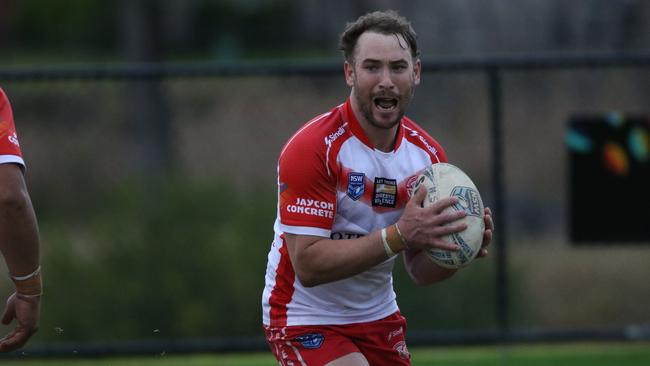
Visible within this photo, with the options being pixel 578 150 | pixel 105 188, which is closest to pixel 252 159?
pixel 105 188

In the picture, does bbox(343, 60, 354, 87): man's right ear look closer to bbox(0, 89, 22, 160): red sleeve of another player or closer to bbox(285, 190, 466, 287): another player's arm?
bbox(285, 190, 466, 287): another player's arm

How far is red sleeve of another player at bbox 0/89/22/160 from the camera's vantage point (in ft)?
14.1

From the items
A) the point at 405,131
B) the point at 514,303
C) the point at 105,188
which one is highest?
the point at 405,131

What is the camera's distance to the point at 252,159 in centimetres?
1071

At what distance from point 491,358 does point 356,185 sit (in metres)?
4.10

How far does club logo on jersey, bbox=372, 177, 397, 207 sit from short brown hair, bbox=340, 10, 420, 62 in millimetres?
542

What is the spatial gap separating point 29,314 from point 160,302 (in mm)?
4724

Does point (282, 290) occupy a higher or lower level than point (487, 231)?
lower

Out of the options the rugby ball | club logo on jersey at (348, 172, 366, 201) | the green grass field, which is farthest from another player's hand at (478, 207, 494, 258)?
the green grass field

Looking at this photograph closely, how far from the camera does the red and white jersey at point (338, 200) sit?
183 inches

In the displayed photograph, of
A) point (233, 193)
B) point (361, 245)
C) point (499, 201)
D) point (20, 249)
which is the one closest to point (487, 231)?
point (361, 245)

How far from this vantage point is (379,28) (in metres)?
4.75

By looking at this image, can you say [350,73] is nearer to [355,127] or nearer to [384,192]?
[355,127]

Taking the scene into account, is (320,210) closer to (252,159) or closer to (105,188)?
(105,188)
